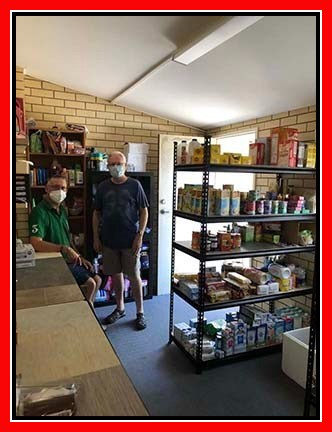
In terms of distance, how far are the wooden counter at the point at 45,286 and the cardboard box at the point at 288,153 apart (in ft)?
5.65

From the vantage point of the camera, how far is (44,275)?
1702 mm

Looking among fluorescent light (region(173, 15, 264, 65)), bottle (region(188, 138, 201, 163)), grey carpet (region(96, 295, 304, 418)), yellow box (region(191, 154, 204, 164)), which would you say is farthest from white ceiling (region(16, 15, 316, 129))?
grey carpet (region(96, 295, 304, 418))

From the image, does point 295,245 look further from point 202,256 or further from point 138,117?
point 138,117

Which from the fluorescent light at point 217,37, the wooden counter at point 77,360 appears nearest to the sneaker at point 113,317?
the wooden counter at point 77,360

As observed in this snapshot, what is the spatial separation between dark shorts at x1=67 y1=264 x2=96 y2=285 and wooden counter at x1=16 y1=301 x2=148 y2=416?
1.29 metres

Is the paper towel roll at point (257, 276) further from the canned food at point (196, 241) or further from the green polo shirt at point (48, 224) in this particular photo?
the green polo shirt at point (48, 224)

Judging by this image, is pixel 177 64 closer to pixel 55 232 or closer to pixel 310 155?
pixel 310 155

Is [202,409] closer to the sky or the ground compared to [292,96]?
closer to the ground

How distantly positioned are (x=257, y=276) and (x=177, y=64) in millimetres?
1704

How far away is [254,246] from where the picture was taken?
8.22 feet

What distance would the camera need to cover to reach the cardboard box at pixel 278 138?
2.33m

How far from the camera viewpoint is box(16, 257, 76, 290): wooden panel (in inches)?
61.5
